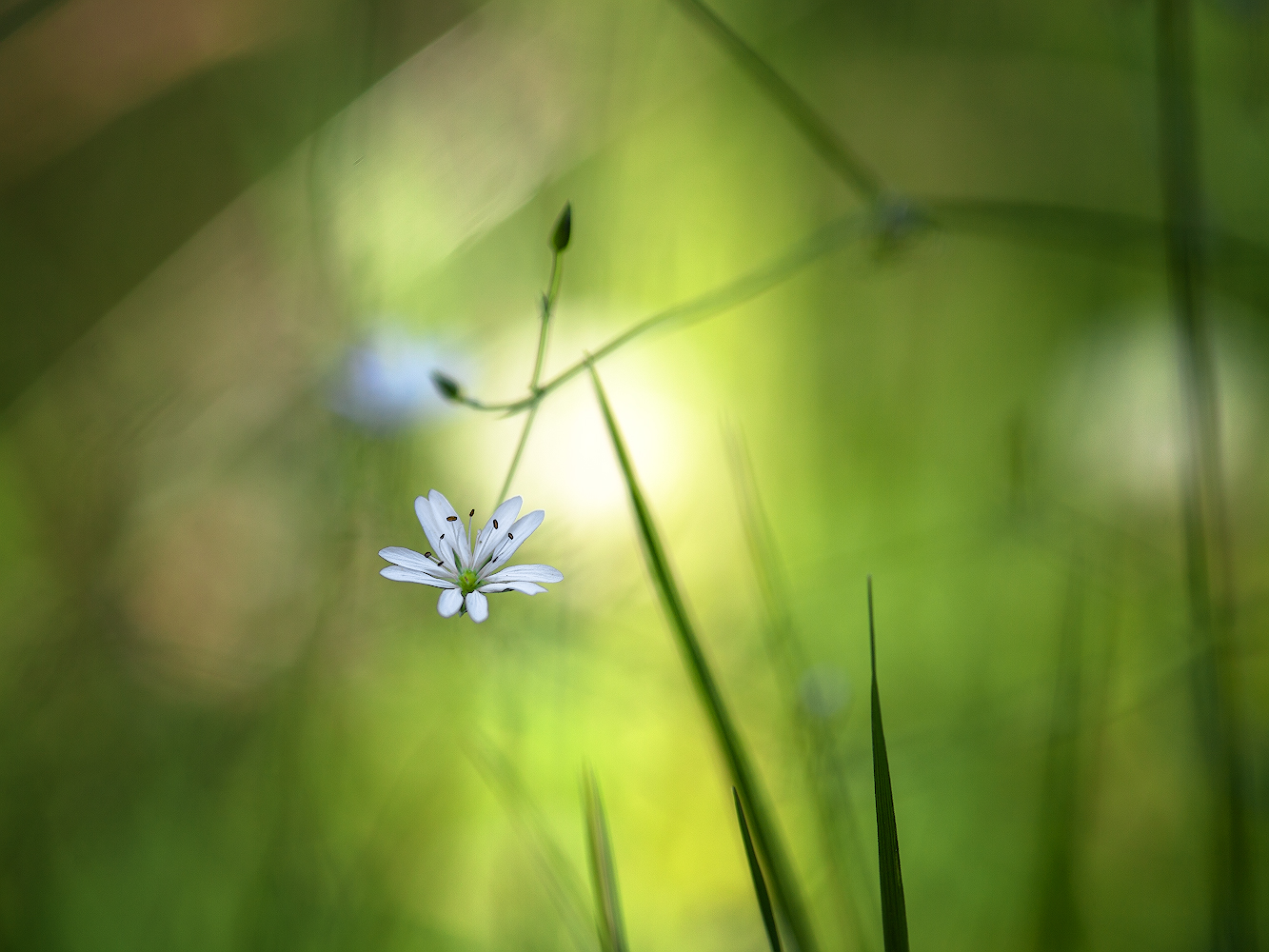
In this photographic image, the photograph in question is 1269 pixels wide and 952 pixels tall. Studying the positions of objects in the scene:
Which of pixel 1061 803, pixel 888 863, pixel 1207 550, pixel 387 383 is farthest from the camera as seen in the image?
pixel 387 383

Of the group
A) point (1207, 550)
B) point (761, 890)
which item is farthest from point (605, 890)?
point (1207, 550)

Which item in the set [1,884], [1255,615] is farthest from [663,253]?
[1,884]

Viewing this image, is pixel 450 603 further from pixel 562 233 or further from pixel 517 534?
pixel 562 233

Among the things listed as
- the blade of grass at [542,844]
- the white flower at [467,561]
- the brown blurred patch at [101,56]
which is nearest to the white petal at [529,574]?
the white flower at [467,561]

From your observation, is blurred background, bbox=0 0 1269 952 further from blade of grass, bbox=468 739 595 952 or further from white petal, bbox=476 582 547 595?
white petal, bbox=476 582 547 595

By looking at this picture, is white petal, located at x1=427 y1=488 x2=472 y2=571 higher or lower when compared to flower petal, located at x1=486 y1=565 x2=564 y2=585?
higher

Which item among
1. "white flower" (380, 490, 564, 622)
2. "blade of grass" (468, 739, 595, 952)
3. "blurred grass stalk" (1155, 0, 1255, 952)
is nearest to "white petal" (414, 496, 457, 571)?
"white flower" (380, 490, 564, 622)
